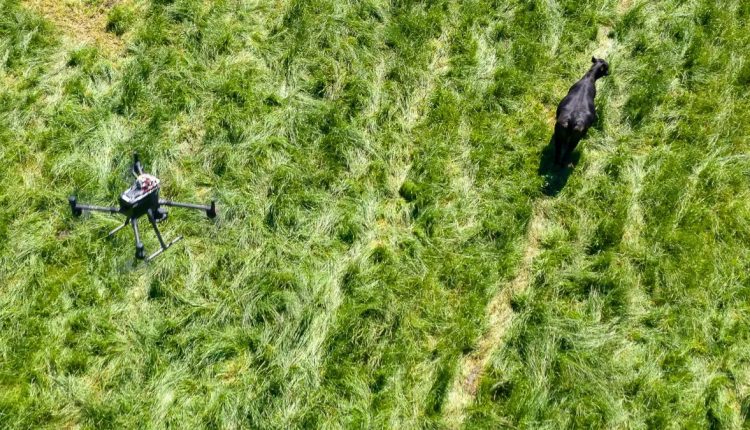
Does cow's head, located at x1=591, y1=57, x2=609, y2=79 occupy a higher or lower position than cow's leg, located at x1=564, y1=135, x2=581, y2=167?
higher

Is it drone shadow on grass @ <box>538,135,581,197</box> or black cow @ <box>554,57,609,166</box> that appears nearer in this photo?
black cow @ <box>554,57,609,166</box>

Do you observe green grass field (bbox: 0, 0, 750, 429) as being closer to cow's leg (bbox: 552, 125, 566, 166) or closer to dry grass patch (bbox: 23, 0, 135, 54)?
dry grass patch (bbox: 23, 0, 135, 54)

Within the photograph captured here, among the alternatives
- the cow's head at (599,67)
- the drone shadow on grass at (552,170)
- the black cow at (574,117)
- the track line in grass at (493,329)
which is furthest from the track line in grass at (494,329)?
the cow's head at (599,67)

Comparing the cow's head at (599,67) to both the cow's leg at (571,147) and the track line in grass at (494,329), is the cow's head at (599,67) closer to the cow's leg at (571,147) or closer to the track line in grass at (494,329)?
the cow's leg at (571,147)

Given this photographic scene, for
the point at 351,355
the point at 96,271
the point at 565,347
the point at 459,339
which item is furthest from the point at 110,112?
the point at 565,347

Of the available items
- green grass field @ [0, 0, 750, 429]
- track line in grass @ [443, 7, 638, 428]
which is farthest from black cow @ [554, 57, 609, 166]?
track line in grass @ [443, 7, 638, 428]

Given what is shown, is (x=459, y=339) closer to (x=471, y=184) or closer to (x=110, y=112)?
(x=471, y=184)

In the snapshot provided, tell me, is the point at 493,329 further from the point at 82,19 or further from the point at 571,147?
the point at 82,19
